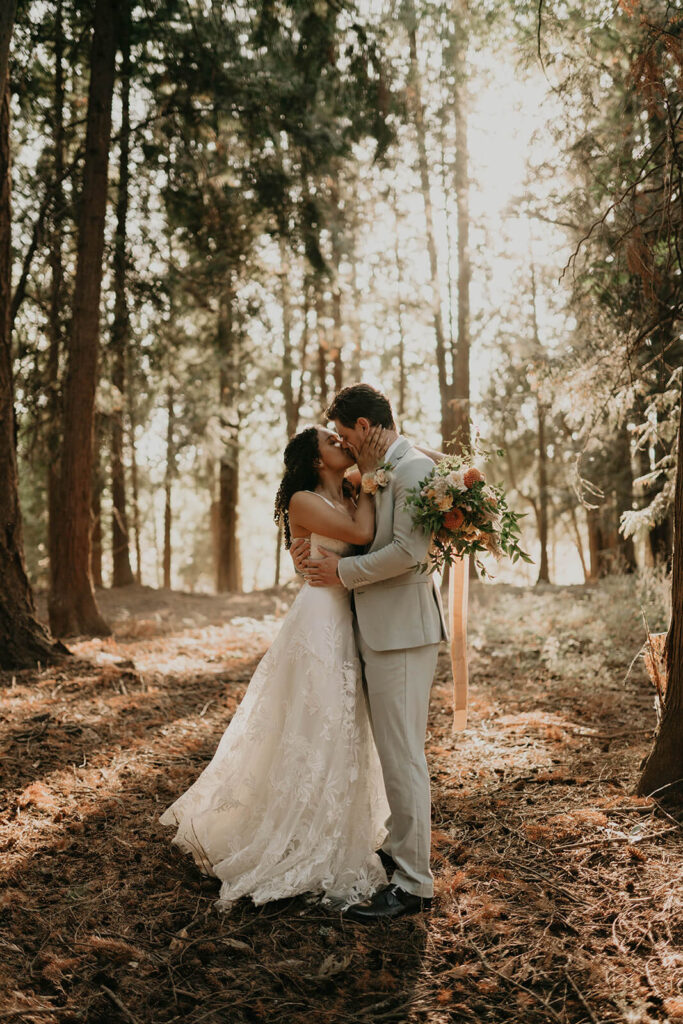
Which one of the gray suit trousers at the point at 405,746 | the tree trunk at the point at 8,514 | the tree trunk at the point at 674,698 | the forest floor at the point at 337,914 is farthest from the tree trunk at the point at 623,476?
the gray suit trousers at the point at 405,746

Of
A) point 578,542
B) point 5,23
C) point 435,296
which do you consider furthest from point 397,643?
point 578,542

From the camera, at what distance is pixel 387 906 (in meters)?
3.59

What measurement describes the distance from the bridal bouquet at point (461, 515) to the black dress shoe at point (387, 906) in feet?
4.93

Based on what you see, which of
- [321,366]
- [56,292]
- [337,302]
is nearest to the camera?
[56,292]

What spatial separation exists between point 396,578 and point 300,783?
1.11 m

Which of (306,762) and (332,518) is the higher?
(332,518)

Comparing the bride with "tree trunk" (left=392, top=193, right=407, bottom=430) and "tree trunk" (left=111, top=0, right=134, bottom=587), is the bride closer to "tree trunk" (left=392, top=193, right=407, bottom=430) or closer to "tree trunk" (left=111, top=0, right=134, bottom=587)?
"tree trunk" (left=111, top=0, right=134, bottom=587)

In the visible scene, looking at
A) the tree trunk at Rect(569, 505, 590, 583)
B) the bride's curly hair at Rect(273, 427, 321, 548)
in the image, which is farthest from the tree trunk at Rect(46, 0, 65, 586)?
the tree trunk at Rect(569, 505, 590, 583)

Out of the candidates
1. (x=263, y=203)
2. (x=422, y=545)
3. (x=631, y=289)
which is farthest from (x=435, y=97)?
(x=422, y=545)

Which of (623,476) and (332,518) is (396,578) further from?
(623,476)

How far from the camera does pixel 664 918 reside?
341 cm

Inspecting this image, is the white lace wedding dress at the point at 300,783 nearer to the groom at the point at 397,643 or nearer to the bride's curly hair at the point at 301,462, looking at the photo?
the groom at the point at 397,643

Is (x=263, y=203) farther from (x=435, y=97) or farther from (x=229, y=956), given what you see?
(x=229, y=956)

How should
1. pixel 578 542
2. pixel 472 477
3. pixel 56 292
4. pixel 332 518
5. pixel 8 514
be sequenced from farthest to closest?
pixel 578 542
pixel 56 292
pixel 8 514
pixel 332 518
pixel 472 477
